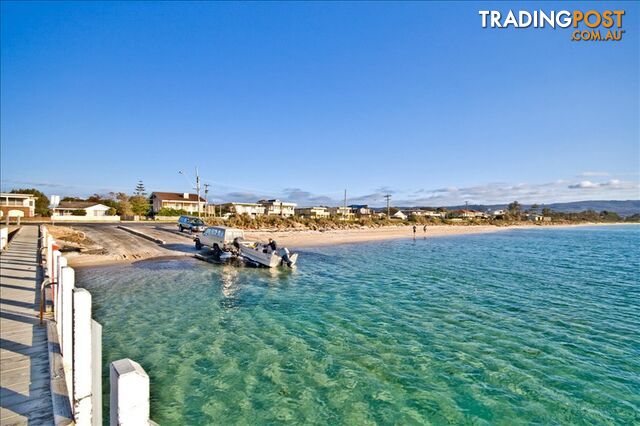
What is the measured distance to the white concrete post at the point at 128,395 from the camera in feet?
6.52

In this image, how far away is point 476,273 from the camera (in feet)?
71.7

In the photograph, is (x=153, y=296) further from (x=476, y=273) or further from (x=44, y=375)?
(x=476, y=273)

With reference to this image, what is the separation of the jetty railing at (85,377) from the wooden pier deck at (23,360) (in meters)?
0.16

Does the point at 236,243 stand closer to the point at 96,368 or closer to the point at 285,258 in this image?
the point at 285,258

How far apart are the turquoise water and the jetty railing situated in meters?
1.62

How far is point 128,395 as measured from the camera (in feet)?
6.65

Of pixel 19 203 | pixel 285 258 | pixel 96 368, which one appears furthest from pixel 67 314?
pixel 19 203

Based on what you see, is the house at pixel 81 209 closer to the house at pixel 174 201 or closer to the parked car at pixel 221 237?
the house at pixel 174 201

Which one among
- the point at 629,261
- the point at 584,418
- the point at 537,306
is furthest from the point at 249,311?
the point at 629,261

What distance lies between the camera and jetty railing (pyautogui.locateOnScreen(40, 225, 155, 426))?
203cm

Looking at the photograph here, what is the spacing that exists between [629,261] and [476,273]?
22.4 m

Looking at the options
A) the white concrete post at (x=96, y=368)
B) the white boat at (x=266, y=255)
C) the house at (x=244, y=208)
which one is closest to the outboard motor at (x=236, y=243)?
the white boat at (x=266, y=255)

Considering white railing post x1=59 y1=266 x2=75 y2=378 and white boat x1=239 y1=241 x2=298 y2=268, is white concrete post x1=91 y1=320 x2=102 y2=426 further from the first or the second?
white boat x1=239 y1=241 x2=298 y2=268

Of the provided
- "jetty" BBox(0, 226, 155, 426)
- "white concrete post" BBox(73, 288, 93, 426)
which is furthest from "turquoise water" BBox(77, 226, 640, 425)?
"white concrete post" BBox(73, 288, 93, 426)
